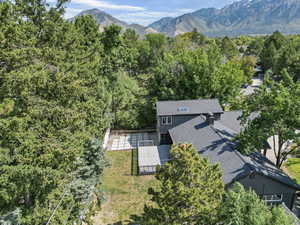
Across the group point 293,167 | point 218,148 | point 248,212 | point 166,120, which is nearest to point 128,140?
point 166,120

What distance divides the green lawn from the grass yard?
11918 millimetres

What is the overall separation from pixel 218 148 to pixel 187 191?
8.48 m

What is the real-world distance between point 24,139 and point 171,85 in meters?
22.0

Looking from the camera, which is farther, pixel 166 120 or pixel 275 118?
pixel 166 120

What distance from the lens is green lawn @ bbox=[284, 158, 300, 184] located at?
680 inches

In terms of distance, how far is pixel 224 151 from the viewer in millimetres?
14500

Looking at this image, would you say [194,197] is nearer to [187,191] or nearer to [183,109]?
[187,191]

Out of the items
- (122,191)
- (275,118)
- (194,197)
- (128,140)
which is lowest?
(122,191)

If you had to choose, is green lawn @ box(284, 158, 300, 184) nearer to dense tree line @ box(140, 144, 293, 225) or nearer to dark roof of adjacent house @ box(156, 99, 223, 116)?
dark roof of adjacent house @ box(156, 99, 223, 116)

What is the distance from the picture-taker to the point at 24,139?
27.6 ft

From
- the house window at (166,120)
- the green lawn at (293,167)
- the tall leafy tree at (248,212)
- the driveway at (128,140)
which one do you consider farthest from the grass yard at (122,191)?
the green lawn at (293,167)

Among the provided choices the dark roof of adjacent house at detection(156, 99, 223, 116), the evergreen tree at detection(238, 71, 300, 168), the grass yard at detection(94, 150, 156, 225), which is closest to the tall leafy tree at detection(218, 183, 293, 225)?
the evergreen tree at detection(238, 71, 300, 168)

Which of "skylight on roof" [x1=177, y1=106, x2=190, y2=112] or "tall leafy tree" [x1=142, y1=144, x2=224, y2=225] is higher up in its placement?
"skylight on roof" [x1=177, y1=106, x2=190, y2=112]

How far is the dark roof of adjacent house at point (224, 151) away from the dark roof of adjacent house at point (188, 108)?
4.19ft
